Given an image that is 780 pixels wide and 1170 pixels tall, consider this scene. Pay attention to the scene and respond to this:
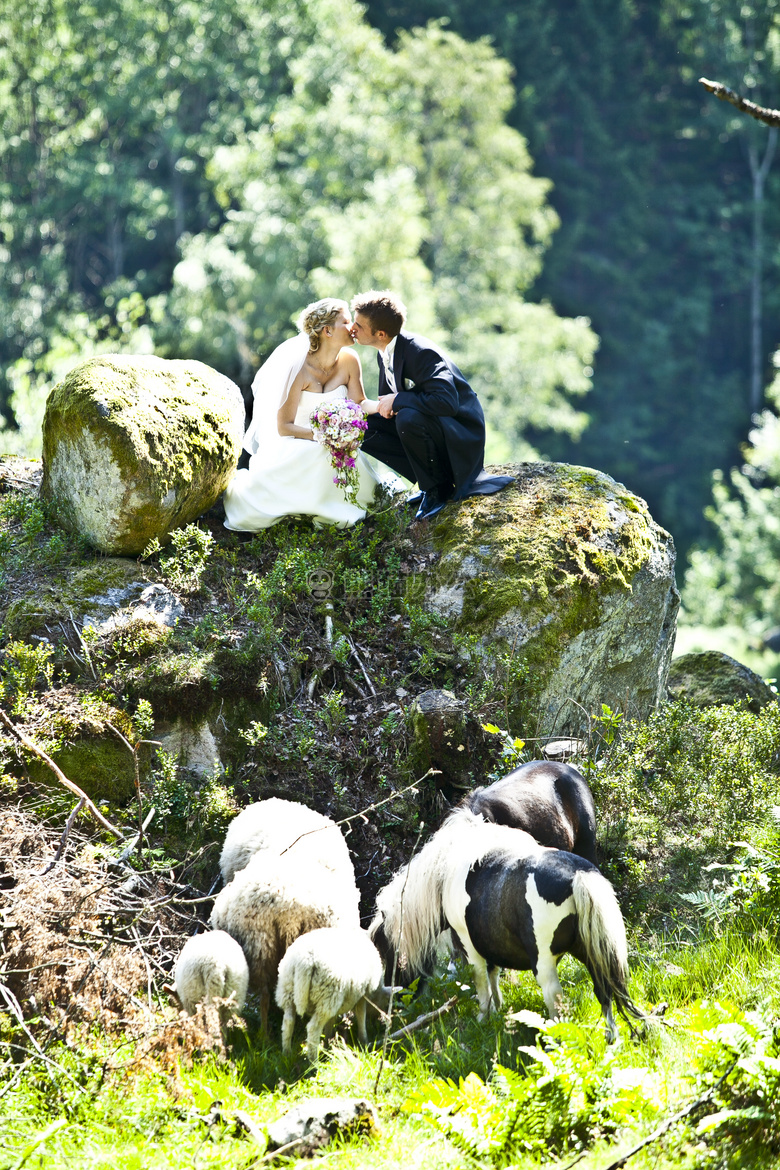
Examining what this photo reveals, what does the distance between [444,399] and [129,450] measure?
245 centimetres

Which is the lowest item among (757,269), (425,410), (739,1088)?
(739,1088)

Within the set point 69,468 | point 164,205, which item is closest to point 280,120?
point 164,205

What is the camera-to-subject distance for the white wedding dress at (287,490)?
7.66 metres

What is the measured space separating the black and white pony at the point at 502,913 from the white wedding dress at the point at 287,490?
3.30 m

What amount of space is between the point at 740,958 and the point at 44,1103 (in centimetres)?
341

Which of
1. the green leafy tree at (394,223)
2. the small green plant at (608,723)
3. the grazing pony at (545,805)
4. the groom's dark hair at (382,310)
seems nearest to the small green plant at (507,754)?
the grazing pony at (545,805)

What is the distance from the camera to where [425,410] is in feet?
25.3

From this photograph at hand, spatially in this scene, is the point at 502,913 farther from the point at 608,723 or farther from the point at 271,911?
the point at 608,723

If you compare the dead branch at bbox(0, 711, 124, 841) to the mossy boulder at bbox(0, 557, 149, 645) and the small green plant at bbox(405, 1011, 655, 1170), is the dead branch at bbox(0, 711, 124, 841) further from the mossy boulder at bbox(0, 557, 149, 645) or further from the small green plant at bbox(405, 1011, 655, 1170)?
the small green plant at bbox(405, 1011, 655, 1170)

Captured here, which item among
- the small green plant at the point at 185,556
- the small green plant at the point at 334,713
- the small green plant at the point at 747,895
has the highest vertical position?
the small green plant at the point at 747,895

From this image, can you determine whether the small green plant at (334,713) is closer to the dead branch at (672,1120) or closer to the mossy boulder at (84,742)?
the mossy boulder at (84,742)

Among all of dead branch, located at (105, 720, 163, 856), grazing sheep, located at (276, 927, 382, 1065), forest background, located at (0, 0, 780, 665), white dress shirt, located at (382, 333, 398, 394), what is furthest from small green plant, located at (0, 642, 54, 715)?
forest background, located at (0, 0, 780, 665)

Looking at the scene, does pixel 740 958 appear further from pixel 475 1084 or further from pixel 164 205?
pixel 164 205

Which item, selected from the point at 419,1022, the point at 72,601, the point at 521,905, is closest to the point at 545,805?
the point at 521,905
